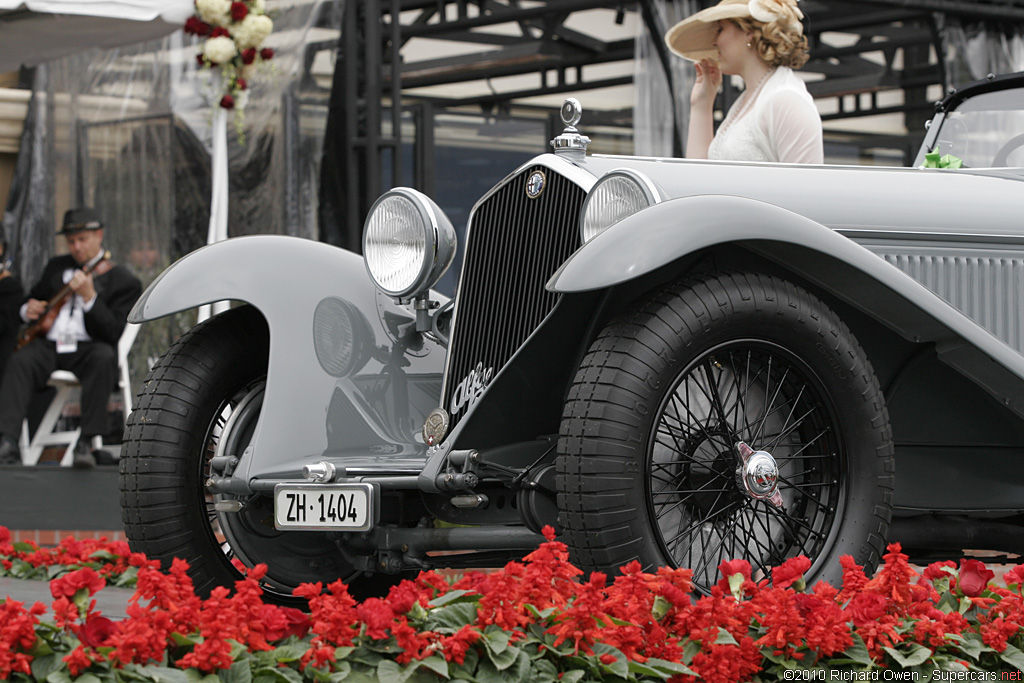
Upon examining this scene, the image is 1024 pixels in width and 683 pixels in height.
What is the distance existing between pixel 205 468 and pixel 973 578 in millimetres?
1999

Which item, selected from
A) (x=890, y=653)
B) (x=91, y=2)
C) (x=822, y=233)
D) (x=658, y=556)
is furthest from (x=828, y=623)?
(x=91, y=2)

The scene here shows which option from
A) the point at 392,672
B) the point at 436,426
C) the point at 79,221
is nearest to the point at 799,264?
the point at 436,426

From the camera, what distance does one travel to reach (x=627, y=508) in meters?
2.52

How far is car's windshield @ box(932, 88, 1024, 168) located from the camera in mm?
4242

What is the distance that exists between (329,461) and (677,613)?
1093 mm

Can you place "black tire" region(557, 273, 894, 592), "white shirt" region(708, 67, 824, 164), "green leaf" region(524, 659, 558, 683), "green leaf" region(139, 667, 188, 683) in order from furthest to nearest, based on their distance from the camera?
"white shirt" region(708, 67, 824, 164) → "black tire" region(557, 273, 894, 592) → "green leaf" region(524, 659, 558, 683) → "green leaf" region(139, 667, 188, 683)

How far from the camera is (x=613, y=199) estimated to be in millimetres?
2977

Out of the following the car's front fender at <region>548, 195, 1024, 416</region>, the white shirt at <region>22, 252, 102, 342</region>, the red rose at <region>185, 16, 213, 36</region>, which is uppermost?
the red rose at <region>185, 16, 213, 36</region>

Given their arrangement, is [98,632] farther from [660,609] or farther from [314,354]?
[314,354]

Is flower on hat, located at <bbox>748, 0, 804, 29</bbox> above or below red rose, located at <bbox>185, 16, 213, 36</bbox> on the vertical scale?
below

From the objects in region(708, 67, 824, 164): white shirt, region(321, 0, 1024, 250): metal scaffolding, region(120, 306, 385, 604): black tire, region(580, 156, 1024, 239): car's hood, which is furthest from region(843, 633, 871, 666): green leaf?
region(321, 0, 1024, 250): metal scaffolding

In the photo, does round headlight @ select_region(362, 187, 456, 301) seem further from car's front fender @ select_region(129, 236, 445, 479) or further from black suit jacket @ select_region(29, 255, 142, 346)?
black suit jacket @ select_region(29, 255, 142, 346)

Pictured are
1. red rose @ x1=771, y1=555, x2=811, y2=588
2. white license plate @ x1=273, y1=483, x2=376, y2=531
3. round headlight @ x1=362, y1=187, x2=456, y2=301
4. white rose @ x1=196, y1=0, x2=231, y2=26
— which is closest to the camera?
red rose @ x1=771, y1=555, x2=811, y2=588

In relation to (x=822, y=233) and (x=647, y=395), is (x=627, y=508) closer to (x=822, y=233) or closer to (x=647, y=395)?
(x=647, y=395)
